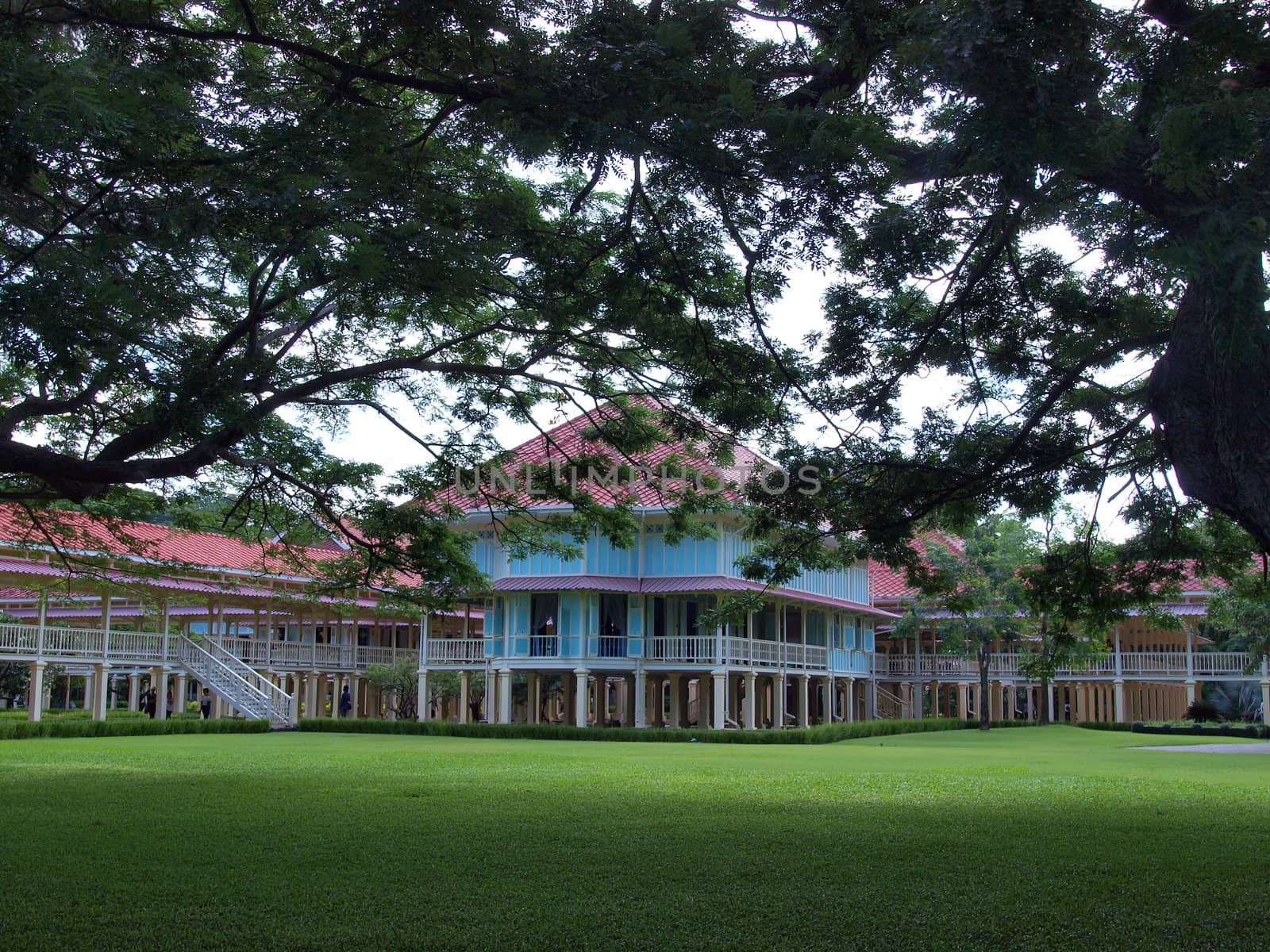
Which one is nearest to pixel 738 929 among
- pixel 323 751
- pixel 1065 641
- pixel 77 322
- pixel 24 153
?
pixel 77 322

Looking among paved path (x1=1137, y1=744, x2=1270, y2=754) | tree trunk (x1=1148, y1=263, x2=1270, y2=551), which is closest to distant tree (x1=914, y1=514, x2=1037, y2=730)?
paved path (x1=1137, y1=744, x2=1270, y2=754)

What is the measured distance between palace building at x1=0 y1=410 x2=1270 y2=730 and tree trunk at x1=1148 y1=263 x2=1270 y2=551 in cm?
1593

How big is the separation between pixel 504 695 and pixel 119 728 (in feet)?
34.9

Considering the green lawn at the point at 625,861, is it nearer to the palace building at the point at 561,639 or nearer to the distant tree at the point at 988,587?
the palace building at the point at 561,639

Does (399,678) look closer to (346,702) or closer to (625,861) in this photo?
(346,702)

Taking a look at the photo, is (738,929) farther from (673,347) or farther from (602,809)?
(673,347)

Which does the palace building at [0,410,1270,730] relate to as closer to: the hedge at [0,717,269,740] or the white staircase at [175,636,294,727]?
the white staircase at [175,636,294,727]

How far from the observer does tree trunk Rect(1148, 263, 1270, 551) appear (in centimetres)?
661

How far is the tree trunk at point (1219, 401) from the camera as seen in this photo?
6.61 metres

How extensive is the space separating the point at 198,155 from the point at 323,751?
13.2 m

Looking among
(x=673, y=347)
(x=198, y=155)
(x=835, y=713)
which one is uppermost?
(x=198, y=155)

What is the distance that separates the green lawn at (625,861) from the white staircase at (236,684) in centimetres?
1665

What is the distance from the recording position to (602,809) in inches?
399

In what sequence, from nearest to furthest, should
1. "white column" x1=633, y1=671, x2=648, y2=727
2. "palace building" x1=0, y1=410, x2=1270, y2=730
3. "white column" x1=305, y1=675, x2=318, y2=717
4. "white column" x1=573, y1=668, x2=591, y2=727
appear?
"palace building" x1=0, y1=410, x2=1270, y2=730 → "white column" x1=573, y1=668, x2=591, y2=727 → "white column" x1=633, y1=671, x2=648, y2=727 → "white column" x1=305, y1=675, x2=318, y2=717
